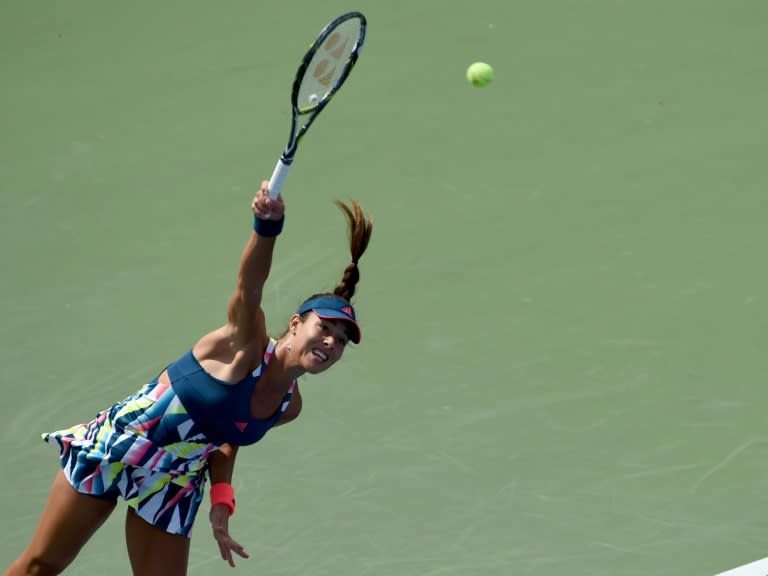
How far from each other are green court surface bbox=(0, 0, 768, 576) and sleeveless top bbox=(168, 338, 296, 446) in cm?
102

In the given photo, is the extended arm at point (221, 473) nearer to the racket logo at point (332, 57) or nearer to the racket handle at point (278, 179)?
the racket handle at point (278, 179)

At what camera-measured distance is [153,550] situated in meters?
4.50

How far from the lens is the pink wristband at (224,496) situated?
4402mm

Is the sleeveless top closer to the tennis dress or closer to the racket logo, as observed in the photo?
the tennis dress

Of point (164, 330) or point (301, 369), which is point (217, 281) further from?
point (301, 369)

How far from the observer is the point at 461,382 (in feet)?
20.0

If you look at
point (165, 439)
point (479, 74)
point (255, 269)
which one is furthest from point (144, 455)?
point (479, 74)

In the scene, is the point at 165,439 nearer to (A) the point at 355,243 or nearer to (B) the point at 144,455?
(B) the point at 144,455

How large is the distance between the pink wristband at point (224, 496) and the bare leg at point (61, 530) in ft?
1.16

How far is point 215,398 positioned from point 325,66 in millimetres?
1119

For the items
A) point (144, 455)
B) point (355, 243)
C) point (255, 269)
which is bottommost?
point (144, 455)

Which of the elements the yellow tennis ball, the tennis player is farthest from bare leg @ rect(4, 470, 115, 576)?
the yellow tennis ball

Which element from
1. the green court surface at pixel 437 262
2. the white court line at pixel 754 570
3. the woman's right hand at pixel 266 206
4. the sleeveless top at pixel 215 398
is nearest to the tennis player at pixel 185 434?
the sleeveless top at pixel 215 398

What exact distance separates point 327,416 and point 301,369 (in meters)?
1.66
